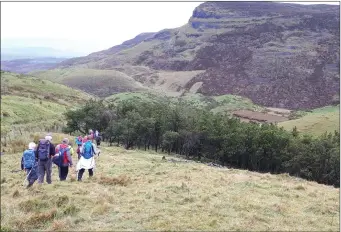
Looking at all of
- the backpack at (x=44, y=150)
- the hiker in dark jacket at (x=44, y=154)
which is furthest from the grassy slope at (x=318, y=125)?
the backpack at (x=44, y=150)

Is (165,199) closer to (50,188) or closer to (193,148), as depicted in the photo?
(50,188)

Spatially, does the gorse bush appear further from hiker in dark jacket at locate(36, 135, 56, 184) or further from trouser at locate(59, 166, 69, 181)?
hiker in dark jacket at locate(36, 135, 56, 184)

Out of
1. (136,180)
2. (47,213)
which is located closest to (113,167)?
(136,180)

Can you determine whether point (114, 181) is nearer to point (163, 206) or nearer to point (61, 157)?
point (61, 157)

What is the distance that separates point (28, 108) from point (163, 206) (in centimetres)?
8556

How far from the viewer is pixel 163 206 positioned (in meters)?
16.7

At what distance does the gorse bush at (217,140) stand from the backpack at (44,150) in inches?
1842

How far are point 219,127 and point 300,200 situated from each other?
52507 mm

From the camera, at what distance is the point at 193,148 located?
242 feet

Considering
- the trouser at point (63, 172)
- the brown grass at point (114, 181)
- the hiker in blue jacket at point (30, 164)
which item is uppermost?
the hiker in blue jacket at point (30, 164)

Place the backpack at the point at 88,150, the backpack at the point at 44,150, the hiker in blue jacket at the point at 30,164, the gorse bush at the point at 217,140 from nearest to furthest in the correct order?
the backpack at the point at 44,150 → the hiker in blue jacket at the point at 30,164 → the backpack at the point at 88,150 → the gorse bush at the point at 217,140

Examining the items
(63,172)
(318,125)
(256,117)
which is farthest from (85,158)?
(256,117)

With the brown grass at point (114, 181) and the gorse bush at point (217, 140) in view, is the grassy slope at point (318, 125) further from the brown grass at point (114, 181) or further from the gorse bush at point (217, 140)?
the brown grass at point (114, 181)

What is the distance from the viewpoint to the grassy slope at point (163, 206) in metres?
14.4
